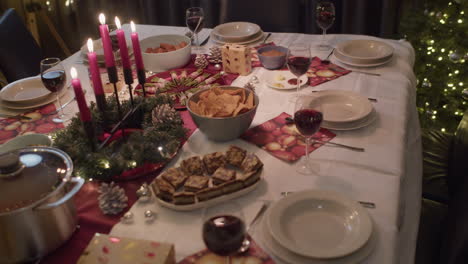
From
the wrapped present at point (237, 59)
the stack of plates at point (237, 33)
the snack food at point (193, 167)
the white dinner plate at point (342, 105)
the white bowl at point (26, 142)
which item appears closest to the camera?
the snack food at point (193, 167)

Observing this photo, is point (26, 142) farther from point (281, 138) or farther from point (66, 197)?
point (281, 138)

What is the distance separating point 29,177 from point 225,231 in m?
0.40

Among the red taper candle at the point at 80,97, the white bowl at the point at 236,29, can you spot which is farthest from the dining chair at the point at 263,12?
the red taper candle at the point at 80,97

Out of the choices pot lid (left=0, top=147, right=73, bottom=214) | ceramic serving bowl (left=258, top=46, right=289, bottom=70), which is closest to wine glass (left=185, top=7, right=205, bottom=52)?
ceramic serving bowl (left=258, top=46, right=289, bottom=70)

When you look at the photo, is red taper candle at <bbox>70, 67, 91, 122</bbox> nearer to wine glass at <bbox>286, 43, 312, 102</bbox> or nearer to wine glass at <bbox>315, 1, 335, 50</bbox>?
wine glass at <bbox>286, 43, 312, 102</bbox>

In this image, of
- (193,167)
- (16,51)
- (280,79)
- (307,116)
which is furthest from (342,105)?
(16,51)

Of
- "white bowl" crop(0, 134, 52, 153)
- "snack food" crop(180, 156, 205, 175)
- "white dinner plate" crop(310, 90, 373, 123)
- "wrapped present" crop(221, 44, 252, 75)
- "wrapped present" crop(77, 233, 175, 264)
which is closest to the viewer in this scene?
"wrapped present" crop(77, 233, 175, 264)

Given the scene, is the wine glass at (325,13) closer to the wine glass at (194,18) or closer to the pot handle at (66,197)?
the wine glass at (194,18)

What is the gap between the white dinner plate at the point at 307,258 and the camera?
83 cm

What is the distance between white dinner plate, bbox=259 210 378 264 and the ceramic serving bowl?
923 millimetres

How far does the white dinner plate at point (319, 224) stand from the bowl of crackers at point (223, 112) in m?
0.31

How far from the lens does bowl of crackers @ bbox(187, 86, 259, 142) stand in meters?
1.19

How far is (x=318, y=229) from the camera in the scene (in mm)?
922

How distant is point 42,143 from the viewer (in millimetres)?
1177
